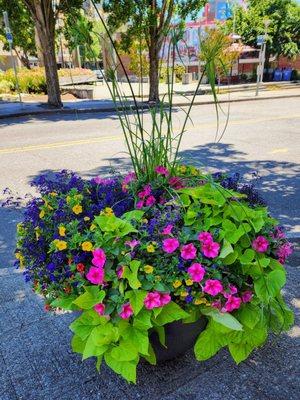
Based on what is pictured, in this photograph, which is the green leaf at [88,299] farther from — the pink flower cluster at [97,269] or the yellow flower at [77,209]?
the yellow flower at [77,209]

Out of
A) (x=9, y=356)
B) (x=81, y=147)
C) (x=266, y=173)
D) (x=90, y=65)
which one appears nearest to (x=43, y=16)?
(x=81, y=147)

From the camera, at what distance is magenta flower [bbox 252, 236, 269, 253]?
77.2 inches

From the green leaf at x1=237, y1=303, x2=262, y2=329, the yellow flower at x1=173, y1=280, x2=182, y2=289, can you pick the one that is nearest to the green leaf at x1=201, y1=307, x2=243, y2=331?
the green leaf at x1=237, y1=303, x2=262, y2=329

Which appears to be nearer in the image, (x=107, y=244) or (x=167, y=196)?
(x=107, y=244)

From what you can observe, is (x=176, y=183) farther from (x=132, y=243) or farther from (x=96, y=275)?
(x=96, y=275)

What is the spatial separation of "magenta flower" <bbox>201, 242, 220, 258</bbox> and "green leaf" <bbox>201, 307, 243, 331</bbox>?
27cm

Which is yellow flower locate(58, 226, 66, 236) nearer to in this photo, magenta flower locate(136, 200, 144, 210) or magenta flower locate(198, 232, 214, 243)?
magenta flower locate(136, 200, 144, 210)

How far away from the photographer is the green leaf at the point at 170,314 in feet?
5.99

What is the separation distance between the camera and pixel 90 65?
8.34 ft

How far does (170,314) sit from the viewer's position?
1.83 metres

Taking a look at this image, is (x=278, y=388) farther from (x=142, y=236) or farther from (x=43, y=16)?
(x=43, y=16)

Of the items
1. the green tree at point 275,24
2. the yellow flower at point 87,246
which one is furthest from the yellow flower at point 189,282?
the green tree at point 275,24

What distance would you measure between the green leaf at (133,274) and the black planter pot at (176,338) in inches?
16.5

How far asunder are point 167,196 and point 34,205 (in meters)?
0.80
